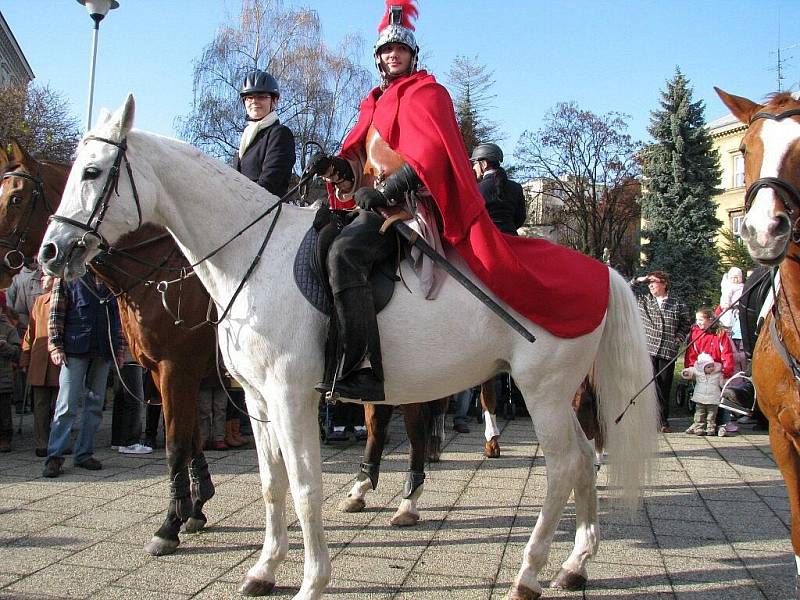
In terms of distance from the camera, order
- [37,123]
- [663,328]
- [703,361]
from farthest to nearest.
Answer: [37,123] → [663,328] → [703,361]

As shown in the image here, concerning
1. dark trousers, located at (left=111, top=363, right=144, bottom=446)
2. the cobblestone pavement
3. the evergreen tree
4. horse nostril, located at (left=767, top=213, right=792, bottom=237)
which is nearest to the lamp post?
dark trousers, located at (left=111, top=363, right=144, bottom=446)

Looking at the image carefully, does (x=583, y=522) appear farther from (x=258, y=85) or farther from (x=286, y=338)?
(x=258, y=85)

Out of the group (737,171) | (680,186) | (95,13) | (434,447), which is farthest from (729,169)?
(434,447)

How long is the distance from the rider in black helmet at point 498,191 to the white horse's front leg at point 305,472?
9.74 ft

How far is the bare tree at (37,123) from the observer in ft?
63.7

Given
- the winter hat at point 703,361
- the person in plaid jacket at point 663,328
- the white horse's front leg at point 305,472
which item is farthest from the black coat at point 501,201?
the winter hat at point 703,361

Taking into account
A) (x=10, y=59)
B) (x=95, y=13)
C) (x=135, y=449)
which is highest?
(x=10, y=59)

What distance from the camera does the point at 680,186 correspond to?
28.8 meters

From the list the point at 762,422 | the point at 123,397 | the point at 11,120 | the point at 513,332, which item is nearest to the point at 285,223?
the point at 513,332

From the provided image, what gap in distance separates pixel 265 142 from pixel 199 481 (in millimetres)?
2485

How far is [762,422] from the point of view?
931 cm

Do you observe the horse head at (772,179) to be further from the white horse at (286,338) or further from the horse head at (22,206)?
the horse head at (22,206)

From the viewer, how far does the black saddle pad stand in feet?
10.9

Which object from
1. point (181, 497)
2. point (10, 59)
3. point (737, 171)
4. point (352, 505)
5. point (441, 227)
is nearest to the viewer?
point (441, 227)
